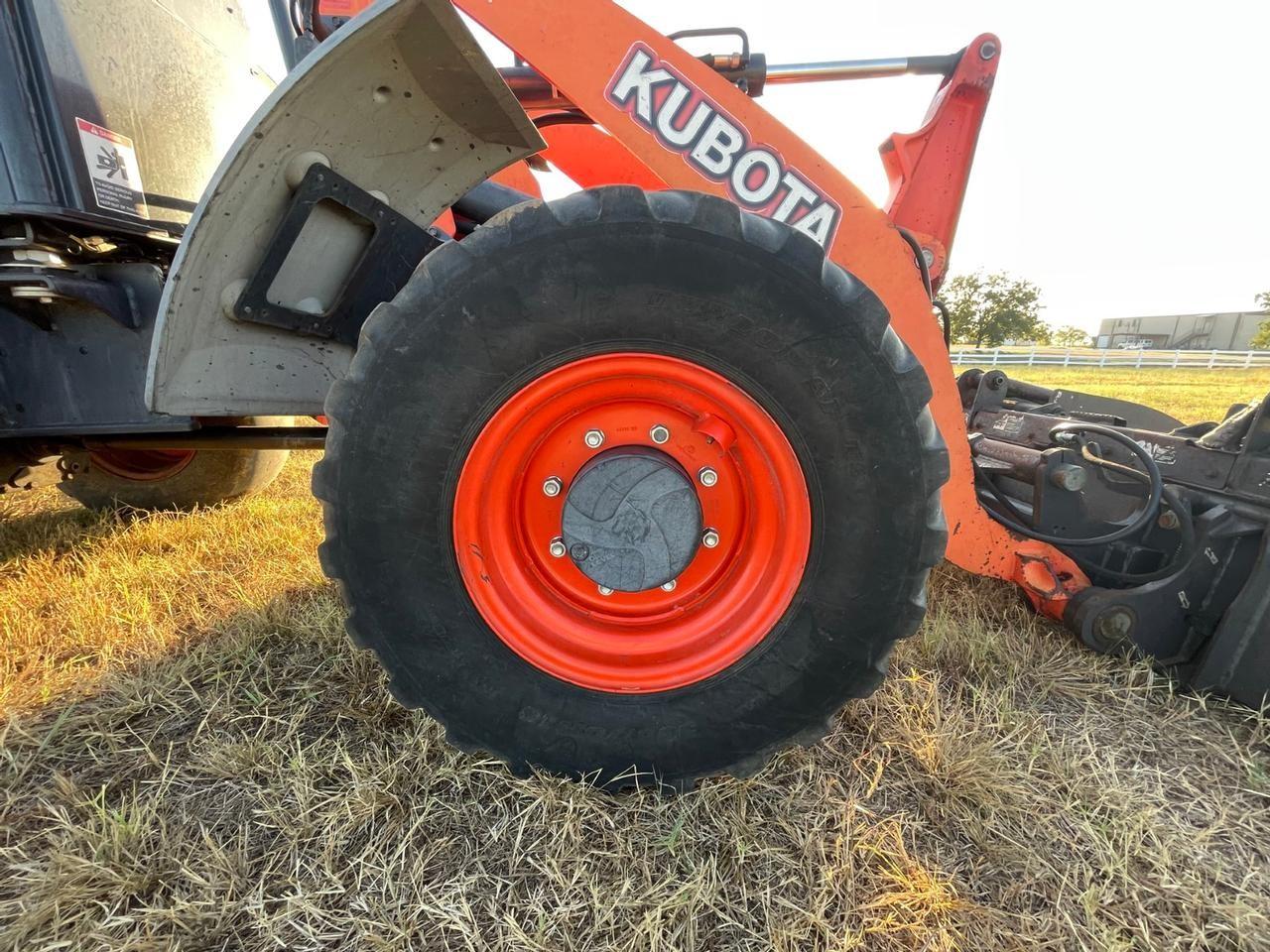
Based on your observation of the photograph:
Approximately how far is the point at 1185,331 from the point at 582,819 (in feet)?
252

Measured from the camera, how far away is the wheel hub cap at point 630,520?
1446 millimetres

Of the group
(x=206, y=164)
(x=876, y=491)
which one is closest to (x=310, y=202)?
(x=206, y=164)

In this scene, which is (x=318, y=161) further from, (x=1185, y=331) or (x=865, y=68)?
(x=1185, y=331)

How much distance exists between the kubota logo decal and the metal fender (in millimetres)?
323

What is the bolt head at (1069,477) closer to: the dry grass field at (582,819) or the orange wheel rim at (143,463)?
the dry grass field at (582,819)

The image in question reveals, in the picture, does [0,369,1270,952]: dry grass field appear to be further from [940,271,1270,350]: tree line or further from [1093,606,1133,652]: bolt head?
[940,271,1270,350]: tree line

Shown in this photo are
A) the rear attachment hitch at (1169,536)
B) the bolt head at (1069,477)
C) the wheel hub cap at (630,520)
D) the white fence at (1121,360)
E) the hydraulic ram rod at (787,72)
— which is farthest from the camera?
the white fence at (1121,360)

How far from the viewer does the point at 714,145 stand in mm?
1662

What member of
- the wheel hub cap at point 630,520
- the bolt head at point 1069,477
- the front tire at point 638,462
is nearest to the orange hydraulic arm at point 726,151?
the bolt head at point 1069,477

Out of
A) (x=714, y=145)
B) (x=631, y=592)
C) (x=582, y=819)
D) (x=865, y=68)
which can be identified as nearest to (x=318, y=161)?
(x=714, y=145)

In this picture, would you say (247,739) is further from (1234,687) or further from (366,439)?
(1234,687)

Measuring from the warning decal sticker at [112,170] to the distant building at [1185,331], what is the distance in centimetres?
6577

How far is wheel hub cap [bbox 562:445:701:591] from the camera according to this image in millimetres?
1446

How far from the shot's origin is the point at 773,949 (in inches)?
46.6
